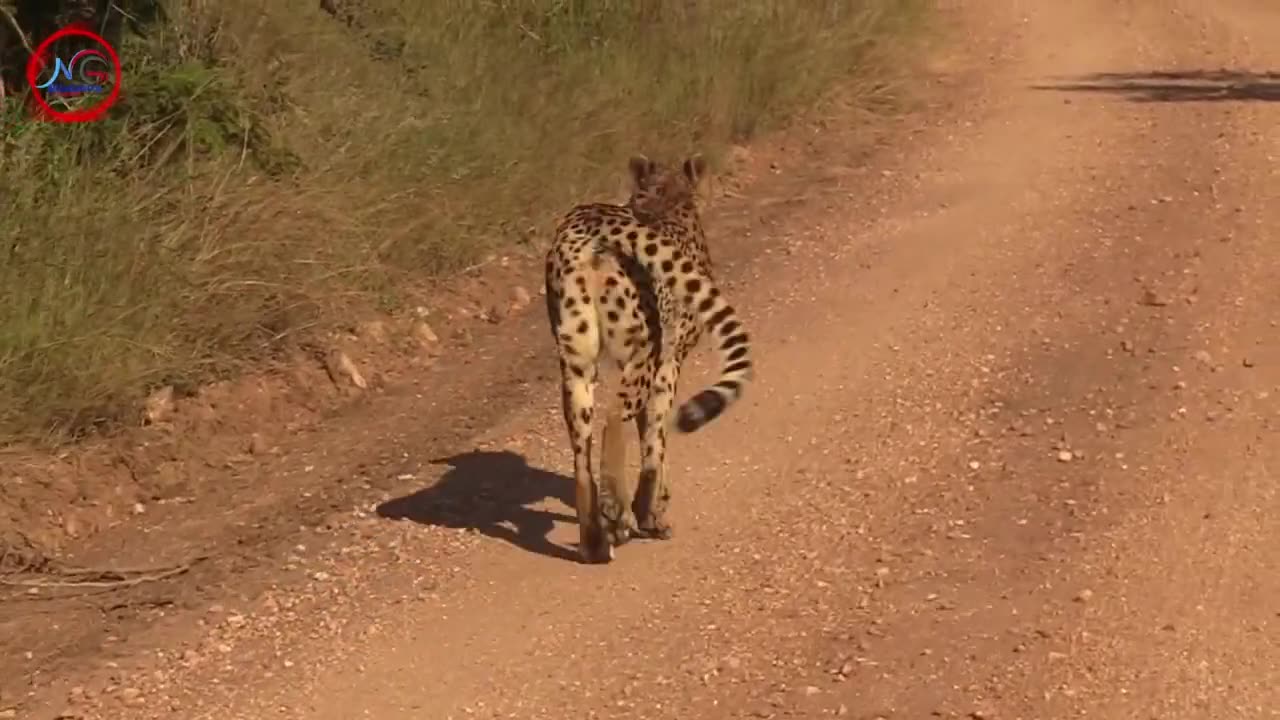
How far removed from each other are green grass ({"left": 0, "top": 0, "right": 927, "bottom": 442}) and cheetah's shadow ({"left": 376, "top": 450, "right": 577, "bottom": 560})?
127 centimetres

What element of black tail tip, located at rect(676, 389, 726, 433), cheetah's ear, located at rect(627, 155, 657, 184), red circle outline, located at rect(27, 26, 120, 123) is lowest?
black tail tip, located at rect(676, 389, 726, 433)

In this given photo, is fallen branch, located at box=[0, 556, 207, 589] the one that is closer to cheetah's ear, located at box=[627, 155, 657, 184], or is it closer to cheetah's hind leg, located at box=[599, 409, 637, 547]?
cheetah's hind leg, located at box=[599, 409, 637, 547]

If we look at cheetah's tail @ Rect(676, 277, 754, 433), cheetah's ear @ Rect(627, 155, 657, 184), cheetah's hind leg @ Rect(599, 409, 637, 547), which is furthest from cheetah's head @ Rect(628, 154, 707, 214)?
cheetah's hind leg @ Rect(599, 409, 637, 547)

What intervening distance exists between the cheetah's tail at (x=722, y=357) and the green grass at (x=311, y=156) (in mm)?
2531

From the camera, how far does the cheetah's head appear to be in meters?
7.39

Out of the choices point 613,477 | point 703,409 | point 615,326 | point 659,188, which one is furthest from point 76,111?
point 703,409

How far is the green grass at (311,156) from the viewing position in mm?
7711

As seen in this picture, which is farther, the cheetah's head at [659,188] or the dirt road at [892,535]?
the cheetah's head at [659,188]

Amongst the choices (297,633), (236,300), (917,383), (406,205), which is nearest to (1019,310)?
(917,383)

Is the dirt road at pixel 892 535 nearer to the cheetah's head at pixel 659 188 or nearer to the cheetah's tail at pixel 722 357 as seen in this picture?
the cheetah's tail at pixel 722 357

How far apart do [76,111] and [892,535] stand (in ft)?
15.0

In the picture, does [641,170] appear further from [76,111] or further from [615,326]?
[76,111]

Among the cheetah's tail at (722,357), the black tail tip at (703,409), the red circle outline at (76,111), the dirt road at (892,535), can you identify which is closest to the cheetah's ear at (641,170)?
the cheetah's tail at (722,357)

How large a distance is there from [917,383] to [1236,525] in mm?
1972
